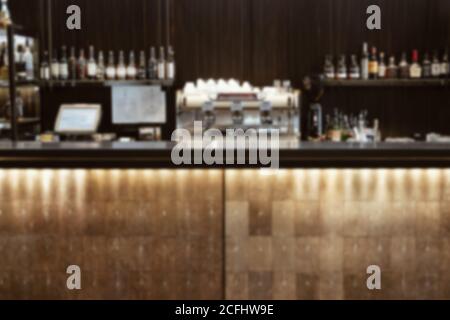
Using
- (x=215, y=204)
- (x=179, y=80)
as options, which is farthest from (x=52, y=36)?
(x=215, y=204)

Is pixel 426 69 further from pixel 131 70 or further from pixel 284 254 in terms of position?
pixel 284 254

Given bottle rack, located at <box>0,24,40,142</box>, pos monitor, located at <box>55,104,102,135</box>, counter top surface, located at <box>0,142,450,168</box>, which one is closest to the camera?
counter top surface, located at <box>0,142,450,168</box>

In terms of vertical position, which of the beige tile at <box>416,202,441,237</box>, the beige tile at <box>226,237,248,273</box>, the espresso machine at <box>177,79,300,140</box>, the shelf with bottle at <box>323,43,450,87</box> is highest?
the shelf with bottle at <box>323,43,450,87</box>

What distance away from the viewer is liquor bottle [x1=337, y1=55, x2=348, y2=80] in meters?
5.44

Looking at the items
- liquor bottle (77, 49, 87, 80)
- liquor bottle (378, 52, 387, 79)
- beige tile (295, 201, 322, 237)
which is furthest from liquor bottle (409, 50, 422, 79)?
beige tile (295, 201, 322, 237)

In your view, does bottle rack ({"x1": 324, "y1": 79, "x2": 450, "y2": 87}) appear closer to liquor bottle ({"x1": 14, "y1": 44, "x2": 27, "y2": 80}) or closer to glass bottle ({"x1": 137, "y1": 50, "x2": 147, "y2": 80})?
glass bottle ({"x1": 137, "y1": 50, "x2": 147, "y2": 80})

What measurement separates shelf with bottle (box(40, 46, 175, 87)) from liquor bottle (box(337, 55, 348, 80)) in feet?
4.73

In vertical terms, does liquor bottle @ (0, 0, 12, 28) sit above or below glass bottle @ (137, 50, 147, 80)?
above

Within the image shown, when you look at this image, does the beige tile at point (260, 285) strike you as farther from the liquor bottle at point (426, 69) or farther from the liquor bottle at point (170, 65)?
the liquor bottle at point (426, 69)

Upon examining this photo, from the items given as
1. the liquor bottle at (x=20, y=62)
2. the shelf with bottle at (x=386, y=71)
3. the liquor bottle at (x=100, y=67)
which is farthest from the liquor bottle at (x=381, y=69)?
the liquor bottle at (x=20, y=62)

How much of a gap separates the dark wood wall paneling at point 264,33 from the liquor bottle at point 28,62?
48 centimetres

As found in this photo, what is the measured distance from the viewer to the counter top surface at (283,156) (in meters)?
2.65
